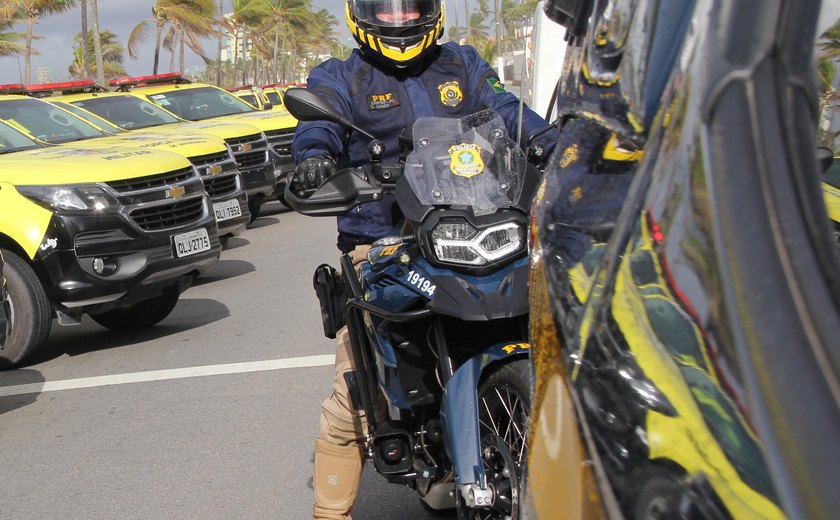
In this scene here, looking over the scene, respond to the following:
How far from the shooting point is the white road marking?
703 centimetres

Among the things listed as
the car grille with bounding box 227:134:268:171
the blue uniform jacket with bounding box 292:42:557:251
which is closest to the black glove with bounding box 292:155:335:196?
the blue uniform jacket with bounding box 292:42:557:251

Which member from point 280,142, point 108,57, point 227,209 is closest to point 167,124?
point 280,142

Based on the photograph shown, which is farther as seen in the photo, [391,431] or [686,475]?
[391,431]

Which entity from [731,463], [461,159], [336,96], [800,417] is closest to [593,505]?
[731,463]

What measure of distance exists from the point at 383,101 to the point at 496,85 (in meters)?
0.44

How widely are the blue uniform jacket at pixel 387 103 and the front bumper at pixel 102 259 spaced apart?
13.6 ft

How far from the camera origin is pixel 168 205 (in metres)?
8.49

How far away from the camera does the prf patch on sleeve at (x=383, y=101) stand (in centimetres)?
397

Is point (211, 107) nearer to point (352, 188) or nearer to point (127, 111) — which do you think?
point (127, 111)

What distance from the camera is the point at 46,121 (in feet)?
34.3

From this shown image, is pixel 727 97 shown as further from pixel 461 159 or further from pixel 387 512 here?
pixel 387 512

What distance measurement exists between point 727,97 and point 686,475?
446 mm

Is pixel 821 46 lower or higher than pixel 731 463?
higher

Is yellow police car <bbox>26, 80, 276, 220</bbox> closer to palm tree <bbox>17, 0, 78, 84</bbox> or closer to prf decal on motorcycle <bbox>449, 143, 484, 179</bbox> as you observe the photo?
prf decal on motorcycle <bbox>449, 143, 484, 179</bbox>
